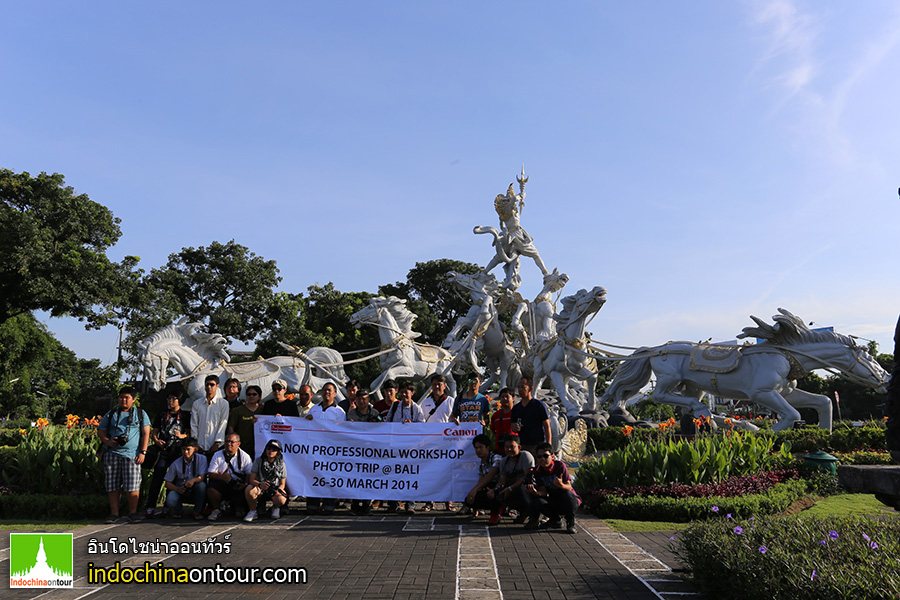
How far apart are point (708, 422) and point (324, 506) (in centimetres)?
778

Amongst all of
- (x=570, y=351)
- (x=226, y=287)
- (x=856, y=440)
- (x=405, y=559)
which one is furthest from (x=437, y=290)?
(x=405, y=559)

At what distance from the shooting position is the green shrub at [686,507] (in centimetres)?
758

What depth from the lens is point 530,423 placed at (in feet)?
26.0

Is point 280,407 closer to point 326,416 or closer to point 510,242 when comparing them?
point 326,416

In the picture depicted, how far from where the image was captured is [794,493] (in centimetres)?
866

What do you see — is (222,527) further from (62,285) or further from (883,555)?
(62,285)

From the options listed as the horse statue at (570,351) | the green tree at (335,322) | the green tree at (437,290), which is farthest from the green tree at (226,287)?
the horse statue at (570,351)

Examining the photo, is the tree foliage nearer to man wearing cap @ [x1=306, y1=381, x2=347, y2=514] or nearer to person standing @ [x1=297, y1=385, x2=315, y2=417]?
person standing @ [x1=297, y1=385, x2=315, y2=417]

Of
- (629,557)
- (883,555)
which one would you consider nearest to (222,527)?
(629,557)

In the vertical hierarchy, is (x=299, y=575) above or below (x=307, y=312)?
below

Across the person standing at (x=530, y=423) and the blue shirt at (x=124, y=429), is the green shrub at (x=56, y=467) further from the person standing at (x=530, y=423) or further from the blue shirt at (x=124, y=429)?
the person standing at (x=530, y=423)

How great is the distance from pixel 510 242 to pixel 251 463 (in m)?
14.5

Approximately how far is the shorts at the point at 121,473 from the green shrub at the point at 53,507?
0.39 m

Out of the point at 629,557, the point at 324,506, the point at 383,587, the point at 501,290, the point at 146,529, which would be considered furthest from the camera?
the point at 501,290
